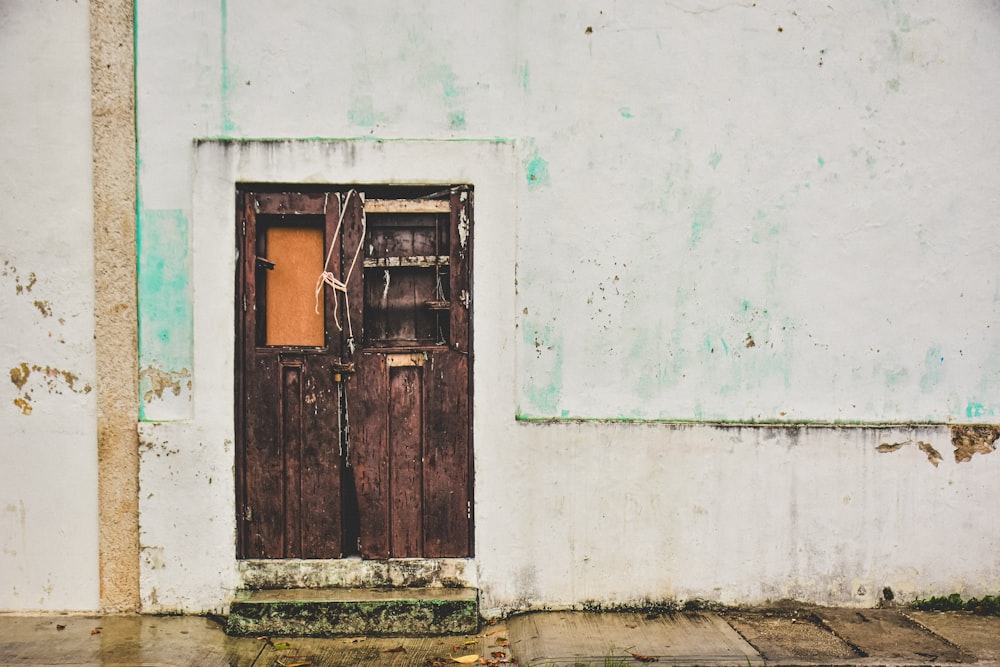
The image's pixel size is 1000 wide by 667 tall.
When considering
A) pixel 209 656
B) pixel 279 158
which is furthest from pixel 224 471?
pixel 279 158

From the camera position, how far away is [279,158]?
12.8 feet

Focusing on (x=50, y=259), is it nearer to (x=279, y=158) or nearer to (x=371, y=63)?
(x=279, y=158)

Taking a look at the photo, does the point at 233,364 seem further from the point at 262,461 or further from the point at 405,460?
the point at 405,460

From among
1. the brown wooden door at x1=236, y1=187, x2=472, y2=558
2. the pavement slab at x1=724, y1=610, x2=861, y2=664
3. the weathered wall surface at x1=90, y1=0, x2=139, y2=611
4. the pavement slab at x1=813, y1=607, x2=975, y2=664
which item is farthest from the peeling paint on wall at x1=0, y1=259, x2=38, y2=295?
the pavement slab at x1=813, y1=607, x2=975, y2=664

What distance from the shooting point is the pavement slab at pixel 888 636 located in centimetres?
351

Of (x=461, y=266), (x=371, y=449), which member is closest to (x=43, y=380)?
(x=371, y=449)

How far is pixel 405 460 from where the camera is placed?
158 inches

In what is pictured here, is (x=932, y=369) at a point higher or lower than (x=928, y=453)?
higher

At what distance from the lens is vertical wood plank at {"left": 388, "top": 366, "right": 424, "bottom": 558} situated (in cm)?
400

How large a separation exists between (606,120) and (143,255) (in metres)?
2.56

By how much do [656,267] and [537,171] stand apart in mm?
825

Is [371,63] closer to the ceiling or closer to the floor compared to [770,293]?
closer to the ceiling

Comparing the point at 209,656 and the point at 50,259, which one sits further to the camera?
the point at 50,259

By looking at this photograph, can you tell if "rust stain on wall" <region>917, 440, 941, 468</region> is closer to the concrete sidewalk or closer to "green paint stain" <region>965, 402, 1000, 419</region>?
"green paint stain" <region>965, 402, 1000, 419</region>
